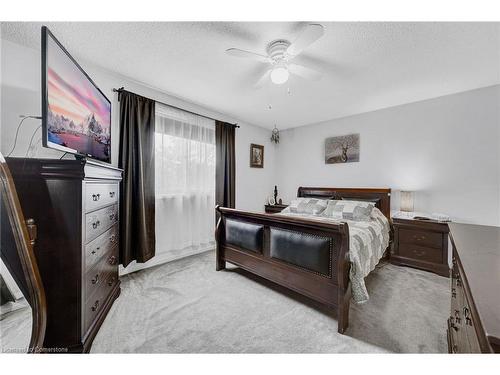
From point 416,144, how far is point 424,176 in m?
0.50

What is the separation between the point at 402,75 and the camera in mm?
2289

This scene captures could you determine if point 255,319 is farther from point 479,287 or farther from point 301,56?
point 301,56

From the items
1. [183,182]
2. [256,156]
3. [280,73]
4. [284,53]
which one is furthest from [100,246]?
[256,156]

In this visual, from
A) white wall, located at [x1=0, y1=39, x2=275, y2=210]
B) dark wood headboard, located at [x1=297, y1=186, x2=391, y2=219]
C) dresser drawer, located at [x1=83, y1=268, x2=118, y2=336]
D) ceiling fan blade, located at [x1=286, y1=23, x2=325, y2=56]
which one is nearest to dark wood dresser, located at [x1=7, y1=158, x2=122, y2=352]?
dresser drawer, located at [x1=83, y1=268, x2=118, y2=336]

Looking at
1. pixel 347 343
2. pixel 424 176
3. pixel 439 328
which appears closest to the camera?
pixel 347 343

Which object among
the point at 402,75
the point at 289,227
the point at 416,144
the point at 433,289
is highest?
the point at 402,75

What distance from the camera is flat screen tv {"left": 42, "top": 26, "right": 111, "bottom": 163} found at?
3.94 feet

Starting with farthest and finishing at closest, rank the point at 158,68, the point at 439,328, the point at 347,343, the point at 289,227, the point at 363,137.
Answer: the point at 363,137, the point at 158,68, the point at 289,227, the point at 439,328, the point at 347,343

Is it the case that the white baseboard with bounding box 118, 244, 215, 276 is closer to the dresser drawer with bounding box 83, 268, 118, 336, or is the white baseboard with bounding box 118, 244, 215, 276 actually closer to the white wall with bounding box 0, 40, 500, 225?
the dresser drawer with bounding box 83, 268, 118, 336

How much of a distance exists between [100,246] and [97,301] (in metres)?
0.41

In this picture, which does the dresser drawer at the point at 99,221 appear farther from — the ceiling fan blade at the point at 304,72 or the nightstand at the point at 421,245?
the nightstand at the point at 421,245
